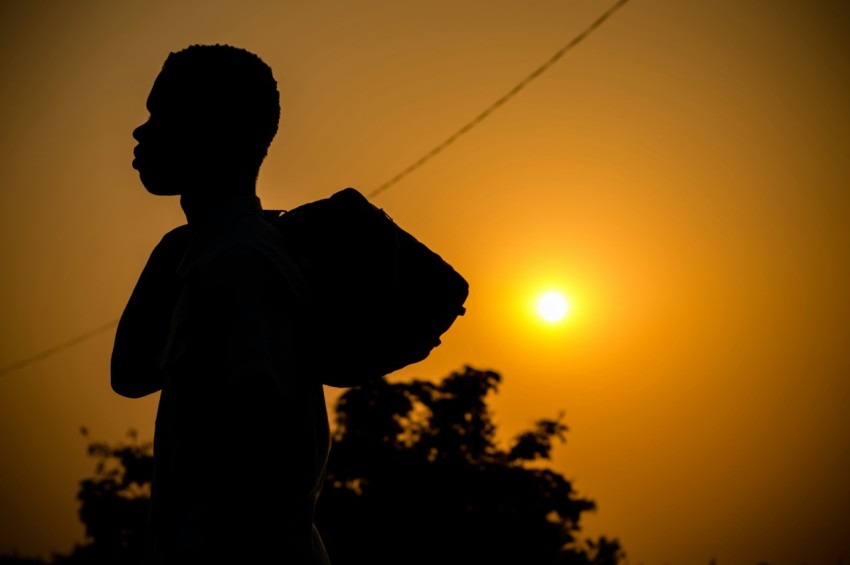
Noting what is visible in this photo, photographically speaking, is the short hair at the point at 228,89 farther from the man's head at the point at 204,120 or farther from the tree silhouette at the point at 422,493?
the tree silhouette at the point at 422,493

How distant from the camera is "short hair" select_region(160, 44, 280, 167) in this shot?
1846 mm

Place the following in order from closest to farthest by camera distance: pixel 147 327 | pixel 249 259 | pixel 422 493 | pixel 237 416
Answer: pixel 237 416 < pixel 249 259 < pixel 147 327 < pixel 422 493

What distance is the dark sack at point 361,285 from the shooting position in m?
1.74

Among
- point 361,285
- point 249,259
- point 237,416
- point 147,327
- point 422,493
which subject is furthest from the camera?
point 422,493

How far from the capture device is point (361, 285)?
1.75 m

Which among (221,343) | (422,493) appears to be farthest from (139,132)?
(422,493)

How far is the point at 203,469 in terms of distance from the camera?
1482 mm

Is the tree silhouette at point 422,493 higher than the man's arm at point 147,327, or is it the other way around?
the tree silhouette at point 422,493

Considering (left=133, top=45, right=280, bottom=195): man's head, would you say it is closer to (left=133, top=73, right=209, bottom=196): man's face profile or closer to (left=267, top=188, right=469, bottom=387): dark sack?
(left=133, top=73, right=209, bottom=196): man's face profile

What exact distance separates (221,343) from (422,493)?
84.4 ft

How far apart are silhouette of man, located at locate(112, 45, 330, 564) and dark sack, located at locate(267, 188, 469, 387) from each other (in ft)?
0.22

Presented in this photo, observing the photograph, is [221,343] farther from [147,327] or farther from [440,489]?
[440,489]

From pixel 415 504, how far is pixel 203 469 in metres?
25.6

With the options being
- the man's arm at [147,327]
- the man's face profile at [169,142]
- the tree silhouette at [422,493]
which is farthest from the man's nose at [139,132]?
the tree silhouette at [422,493]
